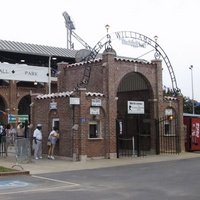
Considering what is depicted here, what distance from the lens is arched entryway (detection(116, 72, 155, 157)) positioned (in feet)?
92.0

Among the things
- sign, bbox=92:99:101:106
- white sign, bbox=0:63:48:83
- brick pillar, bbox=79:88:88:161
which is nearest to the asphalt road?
brick pillar, bbox=79:88:88:161

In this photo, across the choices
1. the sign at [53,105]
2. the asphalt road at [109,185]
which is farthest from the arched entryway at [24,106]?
the asphalt road at [109,185]

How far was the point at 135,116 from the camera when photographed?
2981 centimetres

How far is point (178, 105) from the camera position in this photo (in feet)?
98.1

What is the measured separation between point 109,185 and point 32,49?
41264 millimetres

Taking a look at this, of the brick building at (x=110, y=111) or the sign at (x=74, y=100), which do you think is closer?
the sign at (x=74, y=100)

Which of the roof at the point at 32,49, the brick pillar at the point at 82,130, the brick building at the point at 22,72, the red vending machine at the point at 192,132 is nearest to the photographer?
the brick pillar at the point at 82,130

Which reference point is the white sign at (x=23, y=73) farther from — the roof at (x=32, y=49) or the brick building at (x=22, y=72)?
Answer: the roof at (x=32, y=49)

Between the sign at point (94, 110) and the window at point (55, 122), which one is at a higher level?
the sign at point (94, 110)

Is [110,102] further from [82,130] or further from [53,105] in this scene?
[53,105]

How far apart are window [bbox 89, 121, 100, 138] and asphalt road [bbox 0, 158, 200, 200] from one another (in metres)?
5.24

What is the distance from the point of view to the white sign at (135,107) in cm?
2678

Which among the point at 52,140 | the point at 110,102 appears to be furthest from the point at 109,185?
the point at 110,102

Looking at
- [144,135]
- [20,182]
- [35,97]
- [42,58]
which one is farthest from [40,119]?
[42,58]
